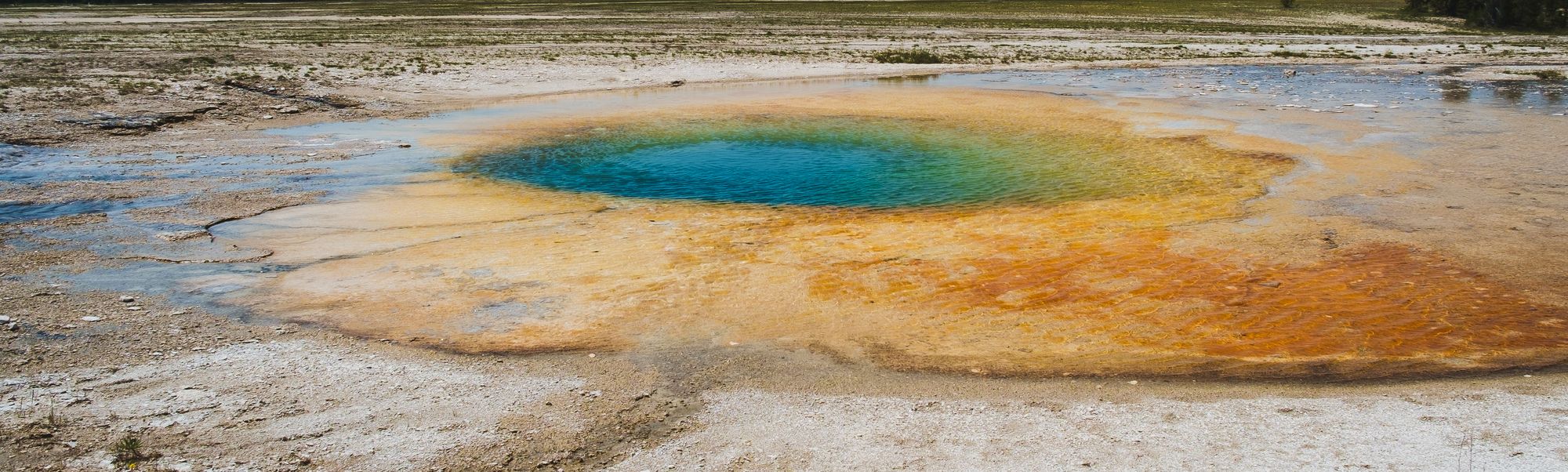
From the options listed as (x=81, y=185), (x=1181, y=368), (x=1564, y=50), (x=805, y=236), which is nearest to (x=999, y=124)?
(x=805, y=236)

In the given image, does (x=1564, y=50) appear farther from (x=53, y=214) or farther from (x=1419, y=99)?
(x=53, y=214)

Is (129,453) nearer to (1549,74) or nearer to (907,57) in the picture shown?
(907,57)

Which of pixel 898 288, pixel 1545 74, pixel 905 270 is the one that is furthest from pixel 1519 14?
pixel 898 288

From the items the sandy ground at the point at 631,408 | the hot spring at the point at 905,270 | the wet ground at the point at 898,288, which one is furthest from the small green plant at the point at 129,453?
the hot spring at the point at 905,270

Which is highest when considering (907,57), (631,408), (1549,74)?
(907,57)

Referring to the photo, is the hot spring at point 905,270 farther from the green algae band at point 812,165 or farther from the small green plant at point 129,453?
the small green plant at point 129,453
